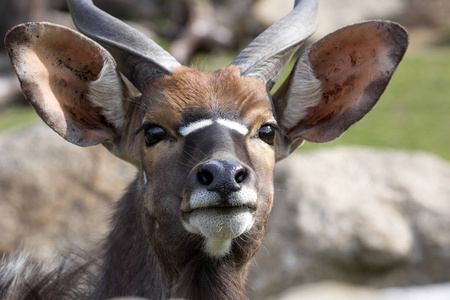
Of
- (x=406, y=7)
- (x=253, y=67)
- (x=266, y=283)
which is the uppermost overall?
(x=253, y=67)

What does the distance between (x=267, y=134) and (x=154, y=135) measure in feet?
2.20

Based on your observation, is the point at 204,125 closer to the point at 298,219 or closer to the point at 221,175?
the point at 221,175

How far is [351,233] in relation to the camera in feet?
31.9

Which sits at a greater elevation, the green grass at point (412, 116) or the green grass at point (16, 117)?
the green grass at point (412, 116)

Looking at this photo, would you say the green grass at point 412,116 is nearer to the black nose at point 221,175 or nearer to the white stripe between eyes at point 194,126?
the white stripe between eyes at point 194,126

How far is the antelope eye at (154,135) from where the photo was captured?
4730 millimetres

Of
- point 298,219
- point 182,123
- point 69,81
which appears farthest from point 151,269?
point 298,219

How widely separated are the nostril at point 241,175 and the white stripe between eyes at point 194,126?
478 mm

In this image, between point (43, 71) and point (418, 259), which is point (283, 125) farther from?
point (418, 259)

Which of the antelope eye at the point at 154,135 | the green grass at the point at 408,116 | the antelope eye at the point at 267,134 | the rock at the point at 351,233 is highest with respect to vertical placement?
the antelope eye at the point at 267,134

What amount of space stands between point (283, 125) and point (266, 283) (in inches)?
197

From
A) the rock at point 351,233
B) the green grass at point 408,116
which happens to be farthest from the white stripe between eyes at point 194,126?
the green grass at point 408,116

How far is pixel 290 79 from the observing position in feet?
16.8

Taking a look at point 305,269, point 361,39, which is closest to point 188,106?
point 361,39
